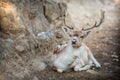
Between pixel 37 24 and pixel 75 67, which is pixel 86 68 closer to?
pixel 75 67

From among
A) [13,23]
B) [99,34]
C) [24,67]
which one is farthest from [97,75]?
[99,34]

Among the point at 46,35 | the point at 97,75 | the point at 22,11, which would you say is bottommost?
the point at 97,75

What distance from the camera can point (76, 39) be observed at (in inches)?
408

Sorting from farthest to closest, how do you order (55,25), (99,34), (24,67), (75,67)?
(99,34)
(55,25)
(75,67)
(24,67)

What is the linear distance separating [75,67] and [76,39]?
0.83 metres

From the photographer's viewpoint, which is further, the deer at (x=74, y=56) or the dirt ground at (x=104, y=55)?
the deer at (x=74, y=56)

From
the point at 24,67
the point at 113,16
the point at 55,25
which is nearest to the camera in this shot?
the point at 24,67

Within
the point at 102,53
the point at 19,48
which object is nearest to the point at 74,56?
the point at 19,48

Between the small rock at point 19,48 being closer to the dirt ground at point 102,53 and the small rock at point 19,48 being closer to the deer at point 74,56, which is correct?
the dirt ground at point 102,53

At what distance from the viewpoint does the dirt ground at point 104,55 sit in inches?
392

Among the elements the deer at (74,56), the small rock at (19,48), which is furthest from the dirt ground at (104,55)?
the small rock at (19,48)

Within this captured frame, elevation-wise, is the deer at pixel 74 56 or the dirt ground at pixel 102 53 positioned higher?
the deer at pixel 74 56

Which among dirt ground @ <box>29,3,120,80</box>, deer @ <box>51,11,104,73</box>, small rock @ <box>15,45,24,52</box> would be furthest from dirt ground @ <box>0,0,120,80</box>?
small rock @ <box>15,45,24,52</box>

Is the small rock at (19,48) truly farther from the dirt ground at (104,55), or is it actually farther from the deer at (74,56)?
the deer at (74,56)
